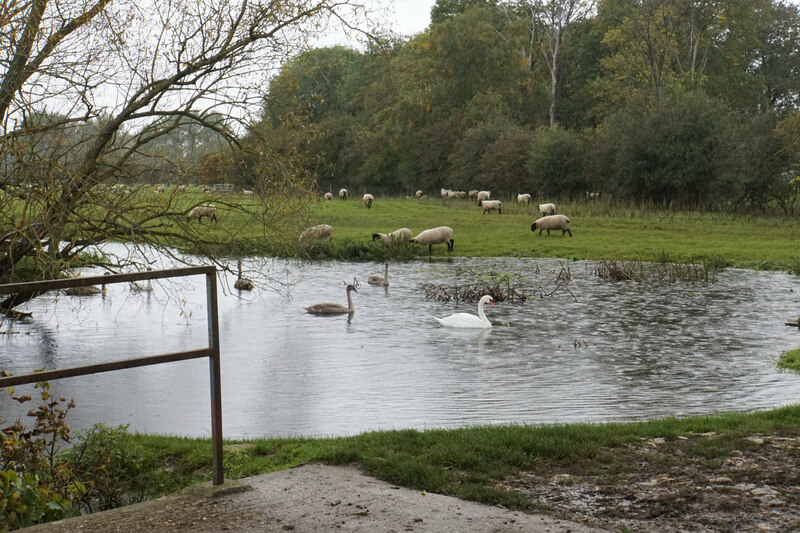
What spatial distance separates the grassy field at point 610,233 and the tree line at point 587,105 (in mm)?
3858

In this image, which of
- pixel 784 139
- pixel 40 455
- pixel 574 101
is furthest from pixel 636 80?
pixel 40 455

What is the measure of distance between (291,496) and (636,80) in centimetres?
6198

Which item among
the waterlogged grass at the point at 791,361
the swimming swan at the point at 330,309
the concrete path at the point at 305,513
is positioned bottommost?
the waterlogged grass at the point at 791,361

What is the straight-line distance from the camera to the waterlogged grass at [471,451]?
6.17m

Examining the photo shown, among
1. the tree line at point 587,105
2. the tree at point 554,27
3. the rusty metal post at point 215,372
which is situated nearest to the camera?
the rusty metal post at point 215,372

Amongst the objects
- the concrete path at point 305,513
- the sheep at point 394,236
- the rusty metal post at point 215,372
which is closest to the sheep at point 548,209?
the sheep at point 394,236

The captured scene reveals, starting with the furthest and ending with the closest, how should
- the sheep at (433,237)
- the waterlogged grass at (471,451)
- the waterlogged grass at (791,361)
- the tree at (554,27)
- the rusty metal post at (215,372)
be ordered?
the tree at (554,27)
the sheep at (433,237)
the waterlogged grass at (791,361)
the waterlogged grass at (471,451)
the rusty metal post at (215,372)

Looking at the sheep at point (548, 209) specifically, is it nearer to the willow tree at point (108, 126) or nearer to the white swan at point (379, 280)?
the white swan at point (379, 280)

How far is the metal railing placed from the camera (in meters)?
4.71

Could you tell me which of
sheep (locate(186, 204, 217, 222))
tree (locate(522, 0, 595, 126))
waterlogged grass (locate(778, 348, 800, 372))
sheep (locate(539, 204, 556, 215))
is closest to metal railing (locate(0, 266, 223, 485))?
sheep (locate(186, 204, 217, 222))

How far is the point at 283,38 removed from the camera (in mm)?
13602

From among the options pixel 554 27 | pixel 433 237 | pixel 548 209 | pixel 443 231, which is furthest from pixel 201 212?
pixel 554 27

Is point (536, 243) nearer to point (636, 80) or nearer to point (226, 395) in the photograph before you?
point (226, 395)

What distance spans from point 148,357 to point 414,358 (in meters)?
9.73
